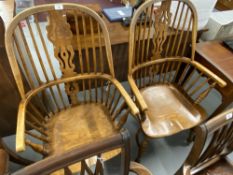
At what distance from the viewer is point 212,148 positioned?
31.9 inches

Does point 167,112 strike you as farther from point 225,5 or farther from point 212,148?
point 225,5

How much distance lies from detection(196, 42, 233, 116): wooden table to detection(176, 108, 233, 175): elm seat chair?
0.41m

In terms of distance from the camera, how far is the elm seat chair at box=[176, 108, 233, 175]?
2.12ft

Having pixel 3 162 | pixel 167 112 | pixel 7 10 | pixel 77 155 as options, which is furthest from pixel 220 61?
pixel 7 10

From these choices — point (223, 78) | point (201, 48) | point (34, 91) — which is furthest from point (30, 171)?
point (201, 48)

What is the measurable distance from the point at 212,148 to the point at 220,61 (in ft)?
2.42

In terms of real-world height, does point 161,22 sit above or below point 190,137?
above

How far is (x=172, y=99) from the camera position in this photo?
1304 mm

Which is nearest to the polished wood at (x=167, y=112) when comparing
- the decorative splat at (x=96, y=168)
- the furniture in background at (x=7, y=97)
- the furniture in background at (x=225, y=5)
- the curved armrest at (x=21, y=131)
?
the decorative splat at (x=96, y=168)

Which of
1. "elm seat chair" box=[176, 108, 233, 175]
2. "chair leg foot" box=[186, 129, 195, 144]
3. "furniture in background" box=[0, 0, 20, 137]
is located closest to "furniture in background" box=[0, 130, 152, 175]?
"elm seat chair" box=[176, 108, 233, 175]

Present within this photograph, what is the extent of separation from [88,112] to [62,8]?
0.62 metres

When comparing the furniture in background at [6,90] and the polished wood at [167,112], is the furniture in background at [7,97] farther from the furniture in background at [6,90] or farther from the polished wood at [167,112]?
the polished wood at [167,112]

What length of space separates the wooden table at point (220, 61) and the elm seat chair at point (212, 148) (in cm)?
41

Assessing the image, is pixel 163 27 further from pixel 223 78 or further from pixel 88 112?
pixel 88 112
